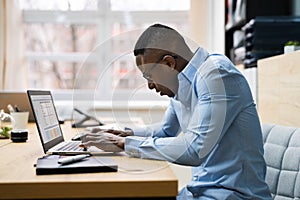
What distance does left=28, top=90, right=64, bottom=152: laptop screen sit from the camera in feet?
5.15

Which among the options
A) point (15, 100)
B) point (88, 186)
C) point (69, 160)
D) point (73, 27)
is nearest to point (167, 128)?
point (69, 160)

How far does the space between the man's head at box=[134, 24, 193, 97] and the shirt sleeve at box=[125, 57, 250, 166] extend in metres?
0.11

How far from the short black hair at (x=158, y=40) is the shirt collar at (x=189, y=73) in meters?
0.06

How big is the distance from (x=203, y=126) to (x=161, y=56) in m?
0.29

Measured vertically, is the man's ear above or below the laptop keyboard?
above

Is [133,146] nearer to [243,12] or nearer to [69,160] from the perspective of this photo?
[69,160]

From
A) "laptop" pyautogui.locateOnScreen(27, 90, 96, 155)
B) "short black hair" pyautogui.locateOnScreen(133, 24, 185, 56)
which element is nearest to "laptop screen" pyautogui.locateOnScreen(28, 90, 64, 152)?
"laptop" pyautogui.locateOnScreen(27, 90, 96, 155)

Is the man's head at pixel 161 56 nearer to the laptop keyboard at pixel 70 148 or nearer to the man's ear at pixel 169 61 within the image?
the man's ear at pixel 169 61

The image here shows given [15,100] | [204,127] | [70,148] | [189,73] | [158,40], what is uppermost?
[158,40]

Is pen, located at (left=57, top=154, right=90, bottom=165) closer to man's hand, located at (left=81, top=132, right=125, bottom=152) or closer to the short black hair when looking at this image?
man's hand, located at (left=81, top=132, right=125, bottom=152)

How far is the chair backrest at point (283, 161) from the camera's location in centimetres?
141

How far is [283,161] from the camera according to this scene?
149 cm

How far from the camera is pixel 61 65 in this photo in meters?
4.01

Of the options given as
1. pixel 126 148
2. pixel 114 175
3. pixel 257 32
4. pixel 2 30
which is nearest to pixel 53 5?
pixel 2 30
